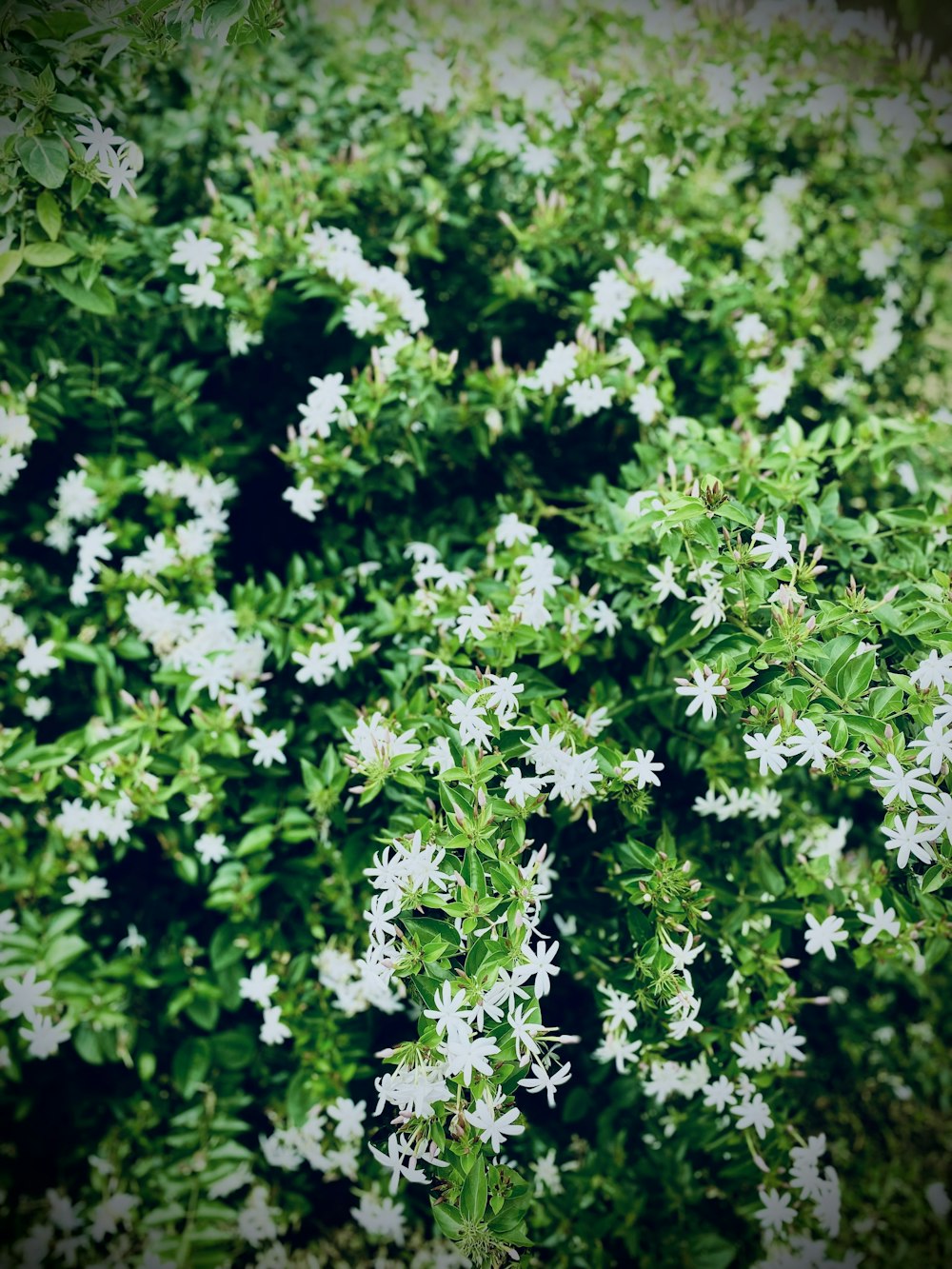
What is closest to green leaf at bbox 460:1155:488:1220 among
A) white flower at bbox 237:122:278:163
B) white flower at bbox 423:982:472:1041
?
white flower at bbox 423:982:472:1041

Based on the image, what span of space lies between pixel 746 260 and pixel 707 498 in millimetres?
1245

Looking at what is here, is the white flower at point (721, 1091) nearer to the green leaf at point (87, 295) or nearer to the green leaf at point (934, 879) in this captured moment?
the green leaf at point (934, 879)

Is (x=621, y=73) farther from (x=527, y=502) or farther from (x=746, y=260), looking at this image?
(x=527, y=502)

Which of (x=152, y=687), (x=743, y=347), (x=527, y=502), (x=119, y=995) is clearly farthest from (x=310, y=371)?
(x=119, y=995)

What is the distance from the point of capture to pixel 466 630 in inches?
63.9

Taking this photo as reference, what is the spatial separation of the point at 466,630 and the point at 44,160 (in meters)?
1.03

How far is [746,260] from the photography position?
7.78ft

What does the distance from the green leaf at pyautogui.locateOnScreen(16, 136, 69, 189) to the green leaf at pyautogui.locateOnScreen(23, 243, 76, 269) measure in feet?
0.70

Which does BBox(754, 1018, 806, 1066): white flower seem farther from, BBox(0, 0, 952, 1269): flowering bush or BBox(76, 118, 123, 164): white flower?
BBox(76, 118, 123, 164): white flower

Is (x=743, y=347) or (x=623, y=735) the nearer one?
(x=623, y=735)

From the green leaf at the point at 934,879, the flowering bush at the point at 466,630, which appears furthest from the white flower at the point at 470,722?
the green leaf at the point at 934,879

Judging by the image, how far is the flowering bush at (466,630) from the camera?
56.6 inches

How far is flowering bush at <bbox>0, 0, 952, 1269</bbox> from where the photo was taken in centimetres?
144

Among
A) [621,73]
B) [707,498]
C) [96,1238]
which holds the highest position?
[621,73]
